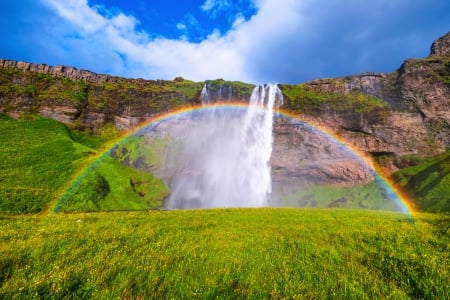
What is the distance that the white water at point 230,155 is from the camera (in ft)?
257

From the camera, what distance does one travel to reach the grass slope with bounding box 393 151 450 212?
4893 centimetres

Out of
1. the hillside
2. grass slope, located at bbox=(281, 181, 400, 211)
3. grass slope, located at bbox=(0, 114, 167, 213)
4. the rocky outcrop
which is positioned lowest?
grass slope, located at bbox=(281, 181, 400, 211)

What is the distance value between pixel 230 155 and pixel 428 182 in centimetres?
4961

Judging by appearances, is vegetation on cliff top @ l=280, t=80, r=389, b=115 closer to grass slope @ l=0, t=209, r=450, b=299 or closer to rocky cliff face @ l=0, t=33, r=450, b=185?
rocky cliff face @ l=0, t=33, r=450, b=185

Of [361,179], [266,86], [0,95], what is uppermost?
[266,86]

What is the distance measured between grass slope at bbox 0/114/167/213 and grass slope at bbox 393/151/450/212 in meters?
50.0

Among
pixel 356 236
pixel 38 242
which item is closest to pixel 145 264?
pixel 38 242

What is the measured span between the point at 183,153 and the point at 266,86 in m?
33.3

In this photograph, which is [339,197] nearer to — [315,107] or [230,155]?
[315,107]

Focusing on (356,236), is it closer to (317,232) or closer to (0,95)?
(317,232)

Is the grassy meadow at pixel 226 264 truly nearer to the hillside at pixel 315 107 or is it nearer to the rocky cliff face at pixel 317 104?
the hillside at pixel 315 107

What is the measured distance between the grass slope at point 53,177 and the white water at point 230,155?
22.6m

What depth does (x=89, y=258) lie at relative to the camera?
6867 millimetres

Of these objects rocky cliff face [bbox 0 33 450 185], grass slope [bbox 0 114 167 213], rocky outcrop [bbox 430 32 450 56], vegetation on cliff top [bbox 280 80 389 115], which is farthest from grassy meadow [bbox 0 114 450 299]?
rocky outcrop [bbox 430 32 450 56]
